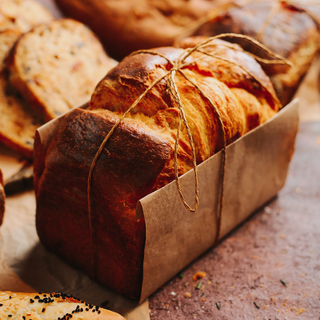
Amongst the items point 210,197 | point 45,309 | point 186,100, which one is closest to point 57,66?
point 186,100

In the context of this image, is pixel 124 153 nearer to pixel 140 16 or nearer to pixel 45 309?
pixel 45 309

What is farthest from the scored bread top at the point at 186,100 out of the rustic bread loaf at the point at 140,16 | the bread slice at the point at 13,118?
the rustic bread loaf at the point at 140,16

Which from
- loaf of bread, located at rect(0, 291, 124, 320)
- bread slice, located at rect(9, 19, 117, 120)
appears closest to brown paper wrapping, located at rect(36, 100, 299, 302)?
loaf of bread, located at rect(0, 291, 124, 320)

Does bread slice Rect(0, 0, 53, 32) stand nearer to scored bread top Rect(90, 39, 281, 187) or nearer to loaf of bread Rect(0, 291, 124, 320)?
scored bread top Rect(90, 39, 281, 187)

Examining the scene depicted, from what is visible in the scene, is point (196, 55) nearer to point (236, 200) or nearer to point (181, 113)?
point (181, 113)

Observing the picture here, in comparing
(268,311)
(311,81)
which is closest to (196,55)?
(268,311)

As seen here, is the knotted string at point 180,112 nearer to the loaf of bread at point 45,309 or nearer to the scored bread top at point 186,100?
the scored bread top at point 186,100
